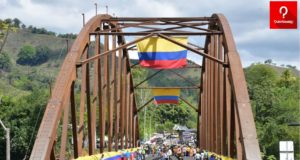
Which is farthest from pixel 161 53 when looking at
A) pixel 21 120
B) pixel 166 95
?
pixel 21 120

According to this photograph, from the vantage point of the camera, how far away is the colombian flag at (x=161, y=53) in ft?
84.1

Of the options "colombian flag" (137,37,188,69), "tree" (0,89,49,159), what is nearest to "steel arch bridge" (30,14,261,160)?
"colombian flag" (137,37,188,69)

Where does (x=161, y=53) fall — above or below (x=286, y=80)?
above

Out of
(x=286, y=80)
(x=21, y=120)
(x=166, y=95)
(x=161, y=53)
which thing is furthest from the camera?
(x=286, y=80)

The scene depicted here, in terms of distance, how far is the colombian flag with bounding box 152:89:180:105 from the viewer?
4050cm

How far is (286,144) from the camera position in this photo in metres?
17.5

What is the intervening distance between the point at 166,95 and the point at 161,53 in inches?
603

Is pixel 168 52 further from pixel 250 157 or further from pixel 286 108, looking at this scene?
pixel 286 108

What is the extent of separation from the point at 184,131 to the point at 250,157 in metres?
104

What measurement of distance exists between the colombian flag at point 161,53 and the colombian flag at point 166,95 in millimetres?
14408

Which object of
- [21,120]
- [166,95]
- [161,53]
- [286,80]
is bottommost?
[21,120]

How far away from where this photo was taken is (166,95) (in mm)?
40906

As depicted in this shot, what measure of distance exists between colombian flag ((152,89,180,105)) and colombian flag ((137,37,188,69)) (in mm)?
14408

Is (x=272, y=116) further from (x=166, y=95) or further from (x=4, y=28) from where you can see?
(x=4, y=28)
